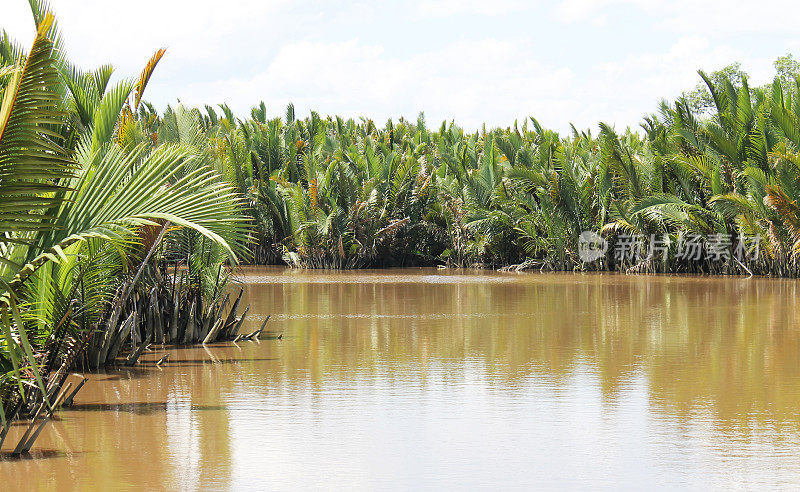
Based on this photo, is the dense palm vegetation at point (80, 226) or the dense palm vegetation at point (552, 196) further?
the dense palm vegetation at point (552, 196)

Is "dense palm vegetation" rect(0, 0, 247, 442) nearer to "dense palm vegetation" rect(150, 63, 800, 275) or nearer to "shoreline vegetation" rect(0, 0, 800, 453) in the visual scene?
"shoreline vegetation" rect(0, 0, 800, 453)

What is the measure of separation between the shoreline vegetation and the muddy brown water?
0.63 m

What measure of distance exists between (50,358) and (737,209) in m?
16.5

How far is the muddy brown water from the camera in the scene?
5.54m

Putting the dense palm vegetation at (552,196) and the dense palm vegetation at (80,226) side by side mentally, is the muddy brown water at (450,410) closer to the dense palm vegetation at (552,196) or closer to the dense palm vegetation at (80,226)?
the dense palm vegetation at (80,226)

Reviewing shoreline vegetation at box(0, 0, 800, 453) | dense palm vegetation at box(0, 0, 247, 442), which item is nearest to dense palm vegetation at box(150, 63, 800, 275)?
shoreline vegetation at box(0, 0, 800, 453)

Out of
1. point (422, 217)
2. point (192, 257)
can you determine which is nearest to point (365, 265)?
point (422, 217)

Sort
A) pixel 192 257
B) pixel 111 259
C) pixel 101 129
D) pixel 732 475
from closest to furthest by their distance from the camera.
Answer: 1. pixel 732 475
2. pixel 101 129
3. pixel 111 259
4. pixel 192 257

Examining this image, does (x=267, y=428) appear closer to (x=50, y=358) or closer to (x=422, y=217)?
(x=50, y=358)

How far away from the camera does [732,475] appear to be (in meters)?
5.45

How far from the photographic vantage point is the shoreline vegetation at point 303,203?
5480mm

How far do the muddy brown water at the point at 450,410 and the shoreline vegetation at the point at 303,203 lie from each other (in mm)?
634

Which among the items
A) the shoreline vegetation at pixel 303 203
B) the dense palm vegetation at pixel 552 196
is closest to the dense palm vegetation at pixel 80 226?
the shoreline vegetation at pixel 303 203

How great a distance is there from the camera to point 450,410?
23.7 feet
